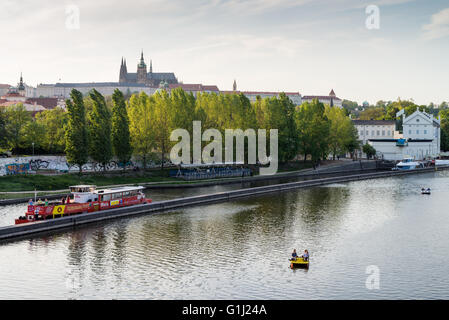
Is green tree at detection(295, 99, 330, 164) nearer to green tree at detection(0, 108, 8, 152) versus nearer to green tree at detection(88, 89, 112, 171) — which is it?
green tree at detection(88, 89, 112, 171)

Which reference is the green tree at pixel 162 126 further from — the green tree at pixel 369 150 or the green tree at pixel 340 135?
the green tree at pixel 369 150

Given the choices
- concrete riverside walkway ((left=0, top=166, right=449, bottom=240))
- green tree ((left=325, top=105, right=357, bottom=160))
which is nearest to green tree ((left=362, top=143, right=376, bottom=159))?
green tree ((left=325, top=105, right=357, bottom=160))

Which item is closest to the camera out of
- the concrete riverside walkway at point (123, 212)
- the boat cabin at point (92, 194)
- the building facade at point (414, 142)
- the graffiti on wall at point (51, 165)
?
the concrete riverside walkway at point (123, 212)

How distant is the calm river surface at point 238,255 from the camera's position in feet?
124

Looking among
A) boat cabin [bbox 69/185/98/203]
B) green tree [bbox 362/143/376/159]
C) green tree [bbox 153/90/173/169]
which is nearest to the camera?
boat cabin [bbox 69/185/98/203]

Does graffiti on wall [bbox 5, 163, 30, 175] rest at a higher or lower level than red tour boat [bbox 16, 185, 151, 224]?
higher

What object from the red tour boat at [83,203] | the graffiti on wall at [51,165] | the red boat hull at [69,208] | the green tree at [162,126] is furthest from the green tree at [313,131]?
the red boat hull at [69,208]

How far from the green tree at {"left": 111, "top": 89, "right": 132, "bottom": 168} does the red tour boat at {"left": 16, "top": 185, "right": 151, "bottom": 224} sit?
28809 mm

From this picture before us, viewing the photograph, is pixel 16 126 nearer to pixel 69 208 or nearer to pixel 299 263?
pixel 69 208

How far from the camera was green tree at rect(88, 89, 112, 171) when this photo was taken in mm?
94562

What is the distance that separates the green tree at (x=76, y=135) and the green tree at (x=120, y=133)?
7.50 meters

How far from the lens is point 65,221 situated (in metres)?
57.1

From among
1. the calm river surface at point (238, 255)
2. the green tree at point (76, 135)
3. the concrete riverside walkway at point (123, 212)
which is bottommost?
the calm river surface at point (238, 255)
